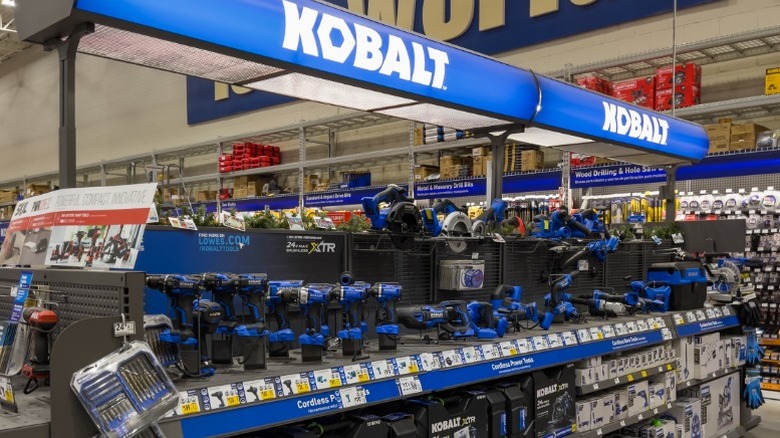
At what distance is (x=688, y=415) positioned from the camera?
4.50 meters

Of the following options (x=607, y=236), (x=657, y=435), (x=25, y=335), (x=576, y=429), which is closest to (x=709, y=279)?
(x=607, y=236)

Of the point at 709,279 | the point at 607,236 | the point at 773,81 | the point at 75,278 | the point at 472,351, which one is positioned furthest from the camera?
the point at 773,81

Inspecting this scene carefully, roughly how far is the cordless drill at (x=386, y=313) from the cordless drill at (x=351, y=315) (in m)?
0.07

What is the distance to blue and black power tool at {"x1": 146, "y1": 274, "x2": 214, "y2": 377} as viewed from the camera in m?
1.96

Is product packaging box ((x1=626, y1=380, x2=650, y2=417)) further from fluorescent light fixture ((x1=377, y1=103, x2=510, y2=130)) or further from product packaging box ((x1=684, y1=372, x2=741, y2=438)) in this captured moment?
fluorescent light fixture ((x1=377, y1=103, x2=510, y2=130))

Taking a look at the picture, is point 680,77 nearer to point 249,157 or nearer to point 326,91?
point 326,91

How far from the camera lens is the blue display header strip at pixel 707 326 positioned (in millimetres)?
4438

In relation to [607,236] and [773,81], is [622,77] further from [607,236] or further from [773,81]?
[607,236]

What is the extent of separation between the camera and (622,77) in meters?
8.00

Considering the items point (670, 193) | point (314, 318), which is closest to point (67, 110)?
point (314, 318)

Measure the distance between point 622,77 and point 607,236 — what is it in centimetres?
415

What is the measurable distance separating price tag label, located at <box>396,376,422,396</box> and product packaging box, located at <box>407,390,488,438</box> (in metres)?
0.19

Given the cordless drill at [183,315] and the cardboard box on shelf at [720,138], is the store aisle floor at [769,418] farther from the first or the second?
the cordless drill at [183,315]

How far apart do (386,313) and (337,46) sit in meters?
1.08
